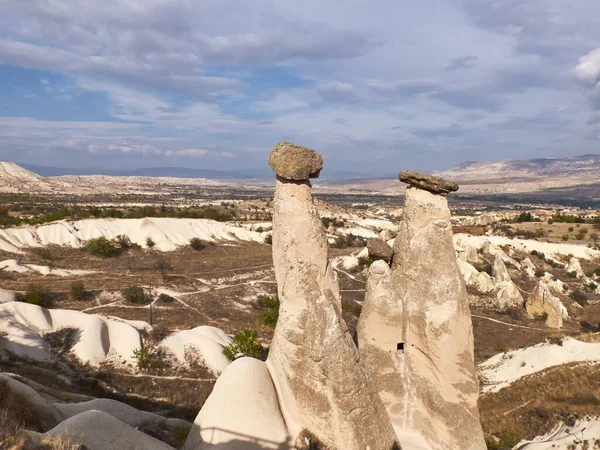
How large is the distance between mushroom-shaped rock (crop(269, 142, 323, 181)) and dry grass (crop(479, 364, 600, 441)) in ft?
34.5

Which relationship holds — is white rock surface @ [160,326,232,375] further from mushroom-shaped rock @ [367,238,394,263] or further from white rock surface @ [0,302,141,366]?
mushroom-shaped rock @ [367,238,394,263]

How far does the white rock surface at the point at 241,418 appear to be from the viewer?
22.8 feet

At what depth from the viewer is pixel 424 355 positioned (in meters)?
8.74

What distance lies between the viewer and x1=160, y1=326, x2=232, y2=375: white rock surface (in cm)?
1736

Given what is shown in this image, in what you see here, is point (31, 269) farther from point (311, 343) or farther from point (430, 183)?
point (430, 183)

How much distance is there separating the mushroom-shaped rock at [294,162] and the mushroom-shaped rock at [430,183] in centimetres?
220

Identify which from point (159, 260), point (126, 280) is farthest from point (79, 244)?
point (126, 280)

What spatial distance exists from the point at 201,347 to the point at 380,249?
11879mm

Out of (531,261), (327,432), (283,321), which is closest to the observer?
(327,432)

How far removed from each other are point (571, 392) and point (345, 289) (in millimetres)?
20125

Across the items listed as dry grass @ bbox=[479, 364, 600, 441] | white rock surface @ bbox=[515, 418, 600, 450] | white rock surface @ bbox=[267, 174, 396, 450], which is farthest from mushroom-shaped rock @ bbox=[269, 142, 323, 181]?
dry grass @ bbox=[479, 364, 600, 441]

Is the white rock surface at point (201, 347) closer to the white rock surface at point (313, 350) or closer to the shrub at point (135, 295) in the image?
the shrub at point (135, 295)

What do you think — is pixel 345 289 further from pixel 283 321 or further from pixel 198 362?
pixel 283 321

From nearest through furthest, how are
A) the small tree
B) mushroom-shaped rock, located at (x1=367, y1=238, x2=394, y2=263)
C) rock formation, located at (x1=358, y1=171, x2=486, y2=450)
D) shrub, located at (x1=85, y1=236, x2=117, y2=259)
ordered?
rock formation, located at (x1=358, y1=171, x2=486, y2=450) < mushroom-shaped rock, located at (x1=367, y1=238, x2=394, y2=263) < the small tree < shrub, located at (x1=85, y1=236, x2=117, y2=259)
